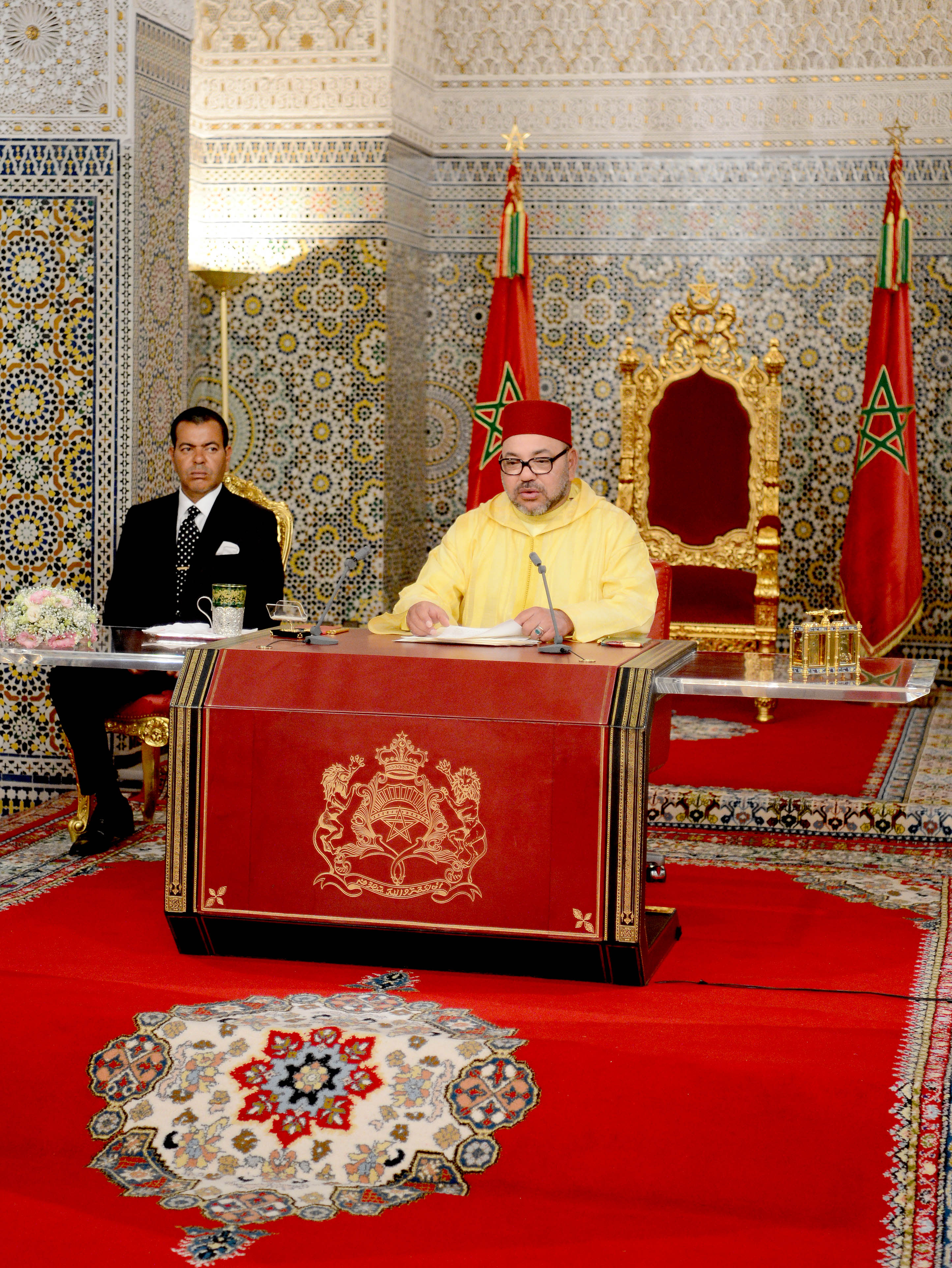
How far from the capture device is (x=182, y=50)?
5391mm

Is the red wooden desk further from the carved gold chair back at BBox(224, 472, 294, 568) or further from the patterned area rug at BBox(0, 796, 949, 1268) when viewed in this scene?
the carved gold chair back at BBox(224, 472, 294, 568)

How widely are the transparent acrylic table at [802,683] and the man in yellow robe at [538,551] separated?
0.39 metres

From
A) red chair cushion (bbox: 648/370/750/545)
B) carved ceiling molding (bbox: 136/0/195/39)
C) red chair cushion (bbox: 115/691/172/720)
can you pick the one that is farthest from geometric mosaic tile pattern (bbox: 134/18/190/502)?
red chair cushion (bbox: 648/370/750/545)

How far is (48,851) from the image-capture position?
14.4 ft

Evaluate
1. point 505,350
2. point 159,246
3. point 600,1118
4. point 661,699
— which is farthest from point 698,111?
point 600,1118

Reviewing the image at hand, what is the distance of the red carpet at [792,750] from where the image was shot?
5160mm

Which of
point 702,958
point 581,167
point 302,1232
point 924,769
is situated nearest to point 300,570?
point 581,167

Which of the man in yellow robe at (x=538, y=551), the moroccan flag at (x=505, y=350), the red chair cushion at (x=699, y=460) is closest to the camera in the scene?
the man in yellow robe at (x=538, y=551)

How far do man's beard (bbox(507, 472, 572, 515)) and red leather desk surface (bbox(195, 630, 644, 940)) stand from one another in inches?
28.5

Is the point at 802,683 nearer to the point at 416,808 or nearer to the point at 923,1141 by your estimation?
the point at 416,808

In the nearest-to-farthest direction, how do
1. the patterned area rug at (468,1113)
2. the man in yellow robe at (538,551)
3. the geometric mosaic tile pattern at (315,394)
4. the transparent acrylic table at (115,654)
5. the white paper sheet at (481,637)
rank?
the patterned area rug at (468,1113)
the white paper sheet at (481,637)
the transparent acrylic table at (115,654)
the man in yellow robe at (538,551)
the geometric mosaic tile pattern at (315,394)

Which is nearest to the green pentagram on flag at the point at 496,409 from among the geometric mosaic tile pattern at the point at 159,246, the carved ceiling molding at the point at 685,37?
the carved ceiling molding at the point at 685,37

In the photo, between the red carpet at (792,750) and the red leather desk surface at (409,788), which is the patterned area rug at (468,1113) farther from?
the red carpet at (792,750)

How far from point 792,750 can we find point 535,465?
234 centimetres
